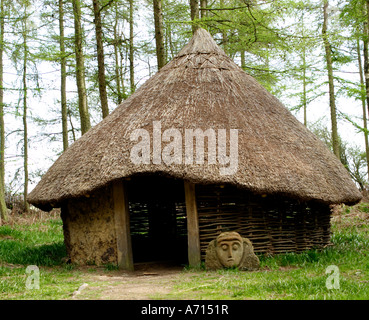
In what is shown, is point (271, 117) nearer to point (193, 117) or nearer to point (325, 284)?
point (193, 117)

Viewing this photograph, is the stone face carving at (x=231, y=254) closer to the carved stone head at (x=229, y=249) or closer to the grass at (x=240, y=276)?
the carved stone head at (x=229, y=249)

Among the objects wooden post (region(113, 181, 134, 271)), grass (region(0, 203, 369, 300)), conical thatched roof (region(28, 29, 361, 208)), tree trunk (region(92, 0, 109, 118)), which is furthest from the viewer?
tree trunk (region(92, 0, 109, 118))

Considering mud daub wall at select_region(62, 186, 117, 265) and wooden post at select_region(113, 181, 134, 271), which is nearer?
wooden post at select_region(113, 181, 134, 271)

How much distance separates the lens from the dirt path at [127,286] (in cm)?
512

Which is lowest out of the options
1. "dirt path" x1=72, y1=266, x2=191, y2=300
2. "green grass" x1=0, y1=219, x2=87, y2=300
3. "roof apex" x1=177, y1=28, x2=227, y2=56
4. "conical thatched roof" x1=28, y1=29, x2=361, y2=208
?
"dirt path" x1=72, y1=266, x2=191, y2=300

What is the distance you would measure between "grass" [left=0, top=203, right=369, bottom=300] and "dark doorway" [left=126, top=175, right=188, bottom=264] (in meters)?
1.97

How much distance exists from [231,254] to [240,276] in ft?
2.56

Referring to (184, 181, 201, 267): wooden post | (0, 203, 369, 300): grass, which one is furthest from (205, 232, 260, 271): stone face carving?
(184, 181, 201, 267): wooden post

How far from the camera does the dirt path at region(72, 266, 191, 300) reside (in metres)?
5.12

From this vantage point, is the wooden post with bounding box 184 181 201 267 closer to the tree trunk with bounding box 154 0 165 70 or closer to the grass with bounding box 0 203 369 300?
the grass with bounding box 0 203 369 300

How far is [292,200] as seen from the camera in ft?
26.9

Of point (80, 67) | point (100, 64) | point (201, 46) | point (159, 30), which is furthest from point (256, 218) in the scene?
point (80, 67)
